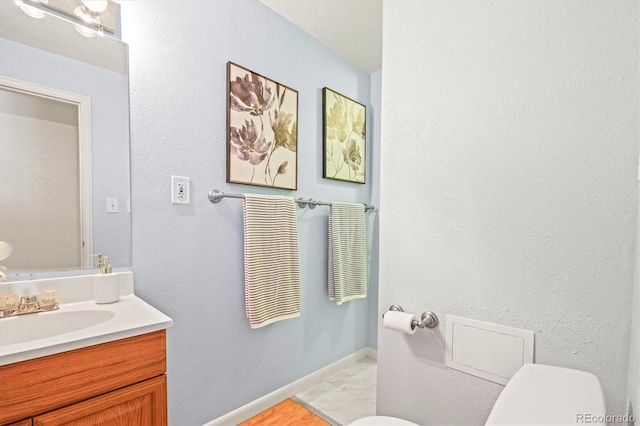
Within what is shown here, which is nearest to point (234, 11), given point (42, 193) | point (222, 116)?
point (222, 116)

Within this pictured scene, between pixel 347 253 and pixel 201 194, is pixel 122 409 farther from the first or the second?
pixel 347 253

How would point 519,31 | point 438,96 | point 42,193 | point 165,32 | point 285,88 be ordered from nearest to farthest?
point 519,31
point 438,96
point 42,193
point 165,32
point 285,88

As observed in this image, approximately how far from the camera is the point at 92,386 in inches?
32.6

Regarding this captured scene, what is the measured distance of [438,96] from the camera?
0.95m

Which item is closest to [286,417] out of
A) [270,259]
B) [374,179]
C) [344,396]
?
[344,396]

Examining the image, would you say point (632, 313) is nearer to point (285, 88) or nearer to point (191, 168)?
point (191, 168)

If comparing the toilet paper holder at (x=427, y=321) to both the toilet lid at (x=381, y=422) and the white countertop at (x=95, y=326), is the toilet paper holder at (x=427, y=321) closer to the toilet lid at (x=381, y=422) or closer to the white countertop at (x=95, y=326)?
the toilet lid at (x=381, y=422)

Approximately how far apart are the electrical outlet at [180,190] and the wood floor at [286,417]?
1207 millimetres

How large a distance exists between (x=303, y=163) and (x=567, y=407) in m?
1.66

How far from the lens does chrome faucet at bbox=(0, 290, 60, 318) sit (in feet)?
3.24

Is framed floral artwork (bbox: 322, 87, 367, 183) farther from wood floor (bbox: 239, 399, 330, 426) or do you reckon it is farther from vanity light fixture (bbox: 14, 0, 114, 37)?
wood floor (bbox: 239, 399, 330, 426)

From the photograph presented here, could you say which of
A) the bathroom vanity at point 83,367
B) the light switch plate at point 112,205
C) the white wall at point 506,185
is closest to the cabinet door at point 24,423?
the bathroom vanity at point 83,367

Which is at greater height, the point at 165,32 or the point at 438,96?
the point at 165,32

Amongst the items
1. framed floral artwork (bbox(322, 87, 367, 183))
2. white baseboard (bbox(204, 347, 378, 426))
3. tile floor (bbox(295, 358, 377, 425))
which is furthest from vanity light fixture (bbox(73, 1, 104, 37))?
tile floor (bbox(295, 358, 377, 425))
